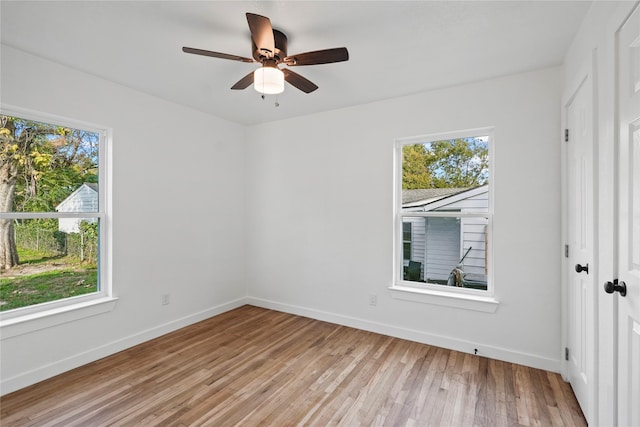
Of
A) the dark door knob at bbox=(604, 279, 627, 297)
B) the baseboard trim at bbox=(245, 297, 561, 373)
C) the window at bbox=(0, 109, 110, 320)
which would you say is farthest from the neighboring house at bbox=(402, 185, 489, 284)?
the window at bbox=(0, 109, 110, 320)

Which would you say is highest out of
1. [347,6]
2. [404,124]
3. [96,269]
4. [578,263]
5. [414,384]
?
[347,6]

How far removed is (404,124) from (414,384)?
2.45 m

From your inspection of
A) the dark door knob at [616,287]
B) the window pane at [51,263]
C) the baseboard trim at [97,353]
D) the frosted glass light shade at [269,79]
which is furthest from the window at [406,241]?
the window pane at [51,263]

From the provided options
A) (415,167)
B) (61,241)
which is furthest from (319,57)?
(61,241)

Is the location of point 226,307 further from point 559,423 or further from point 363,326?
point 559,423

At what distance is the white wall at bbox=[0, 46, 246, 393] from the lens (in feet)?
7.84

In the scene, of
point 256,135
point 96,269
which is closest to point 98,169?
point 96,269

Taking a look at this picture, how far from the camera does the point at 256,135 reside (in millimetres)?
4223

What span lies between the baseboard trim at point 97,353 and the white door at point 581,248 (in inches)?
142

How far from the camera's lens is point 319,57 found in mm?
1981

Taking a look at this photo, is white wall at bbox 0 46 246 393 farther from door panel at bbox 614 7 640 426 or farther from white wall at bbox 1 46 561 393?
door panel at bbox 614 7 640 426

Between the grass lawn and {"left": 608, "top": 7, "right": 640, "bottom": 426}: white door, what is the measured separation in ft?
12.4

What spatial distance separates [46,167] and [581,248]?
420 cm

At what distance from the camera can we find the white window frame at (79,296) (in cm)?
230
